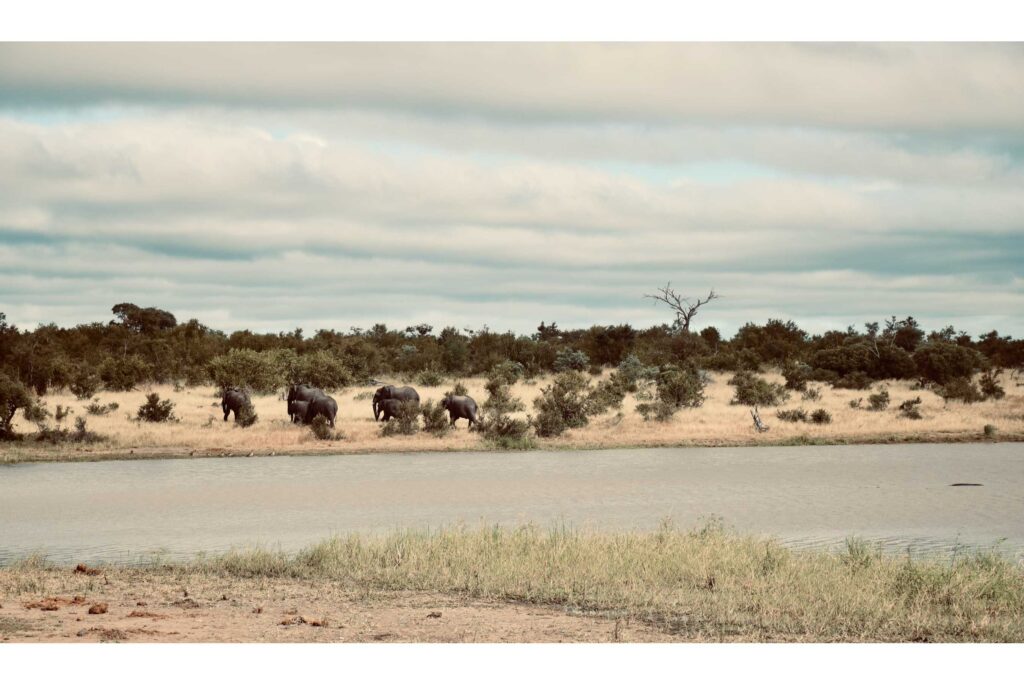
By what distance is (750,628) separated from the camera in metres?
10.8

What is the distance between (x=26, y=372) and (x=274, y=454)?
21.7 meters

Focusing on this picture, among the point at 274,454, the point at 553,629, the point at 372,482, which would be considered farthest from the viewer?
the point at 274,454

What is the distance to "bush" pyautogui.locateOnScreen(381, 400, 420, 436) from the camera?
35656 mm

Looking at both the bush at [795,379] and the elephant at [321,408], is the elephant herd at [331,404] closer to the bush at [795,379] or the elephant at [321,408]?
the elephant at [321,408]

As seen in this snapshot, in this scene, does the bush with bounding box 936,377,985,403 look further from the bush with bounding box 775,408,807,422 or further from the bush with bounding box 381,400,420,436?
the bush with bounding box 381,400,420,436

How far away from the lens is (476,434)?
117 ft

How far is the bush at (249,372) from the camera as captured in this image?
49.2 metres

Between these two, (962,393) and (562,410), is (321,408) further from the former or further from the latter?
(962,393)

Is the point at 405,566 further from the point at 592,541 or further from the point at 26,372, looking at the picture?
the point at 26,372

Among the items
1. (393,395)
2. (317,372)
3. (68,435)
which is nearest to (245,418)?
(393,395)

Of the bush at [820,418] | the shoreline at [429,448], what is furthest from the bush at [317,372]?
the bush at [820,418]

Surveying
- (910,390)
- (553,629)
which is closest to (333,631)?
(553,629)

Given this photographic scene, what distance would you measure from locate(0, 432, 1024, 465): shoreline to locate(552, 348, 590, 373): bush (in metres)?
33.4

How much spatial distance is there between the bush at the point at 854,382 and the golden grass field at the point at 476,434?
9.51m
